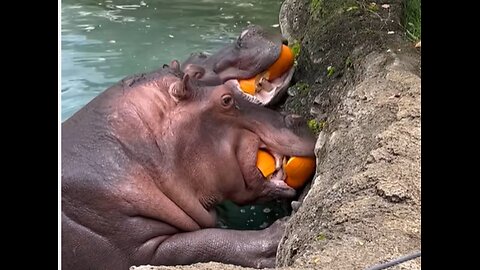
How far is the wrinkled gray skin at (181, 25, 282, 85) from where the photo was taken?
4.29 meters

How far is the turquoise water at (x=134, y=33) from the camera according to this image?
5.98m

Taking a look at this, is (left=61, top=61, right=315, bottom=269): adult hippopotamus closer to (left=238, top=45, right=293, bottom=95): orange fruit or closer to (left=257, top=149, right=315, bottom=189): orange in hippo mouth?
(left=257, top=149, right=315, bottom=189): orange in hippo mouth

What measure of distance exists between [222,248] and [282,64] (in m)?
1.44

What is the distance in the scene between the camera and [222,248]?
3314 mm

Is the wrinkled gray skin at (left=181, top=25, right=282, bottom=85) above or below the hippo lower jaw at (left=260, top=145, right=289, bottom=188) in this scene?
above

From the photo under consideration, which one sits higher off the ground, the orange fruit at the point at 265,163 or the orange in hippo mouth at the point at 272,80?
the orange in hippo mouth at the point at 272,80

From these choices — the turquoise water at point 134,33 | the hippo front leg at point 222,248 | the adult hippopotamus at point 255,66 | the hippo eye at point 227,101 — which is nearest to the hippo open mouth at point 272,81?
the adult hippopotamus at point 255,66

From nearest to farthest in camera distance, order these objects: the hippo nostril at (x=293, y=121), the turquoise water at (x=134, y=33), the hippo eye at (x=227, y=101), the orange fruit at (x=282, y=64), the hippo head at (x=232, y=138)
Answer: the hippo head at (x=232, y=138) → the hippo eye at (x=227, y=101) → the hippo nostril at (x=293, y=121) → the orange fruit at (x=282, y=64) → the turquoise water at (x=134, y=33)

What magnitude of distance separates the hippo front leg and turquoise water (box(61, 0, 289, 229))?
199 centimetres

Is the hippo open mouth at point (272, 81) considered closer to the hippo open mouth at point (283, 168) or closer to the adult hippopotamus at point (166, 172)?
the adult hippopotamus at point (166, 172)

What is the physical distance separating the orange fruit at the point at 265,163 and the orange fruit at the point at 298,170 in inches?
3.3

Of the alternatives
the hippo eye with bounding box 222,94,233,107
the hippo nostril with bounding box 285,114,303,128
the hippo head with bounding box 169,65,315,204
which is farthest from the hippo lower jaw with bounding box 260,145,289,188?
the hippo eye with bounding box 222,94,233,107

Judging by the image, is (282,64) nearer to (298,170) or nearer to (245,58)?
(245,58)
